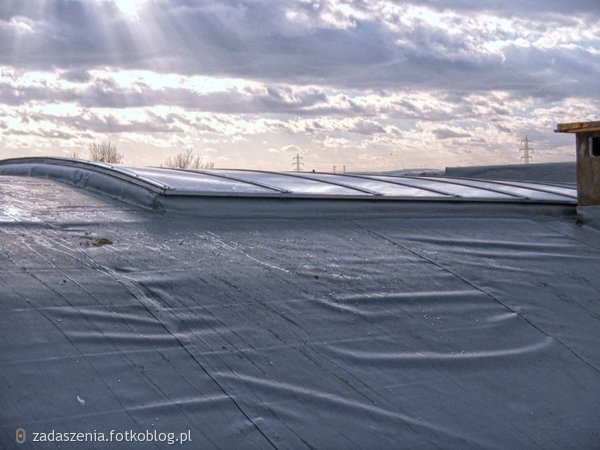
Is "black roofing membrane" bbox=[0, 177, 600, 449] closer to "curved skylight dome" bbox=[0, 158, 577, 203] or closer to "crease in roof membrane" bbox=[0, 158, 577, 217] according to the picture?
"crease in roof membrane" bbox=[0, 158, 577, 217]

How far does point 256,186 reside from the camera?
27.7ft

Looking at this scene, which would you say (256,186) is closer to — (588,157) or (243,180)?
(243,180)

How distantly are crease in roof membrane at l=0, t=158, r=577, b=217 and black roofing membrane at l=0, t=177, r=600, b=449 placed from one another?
0.38m

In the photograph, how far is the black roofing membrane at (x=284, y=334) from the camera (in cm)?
424

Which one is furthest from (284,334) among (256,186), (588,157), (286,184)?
(588,157)

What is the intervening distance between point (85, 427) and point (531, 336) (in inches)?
140

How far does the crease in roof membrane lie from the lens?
25.2ft

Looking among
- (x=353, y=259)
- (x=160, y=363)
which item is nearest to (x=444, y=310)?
(x=353, y=259)

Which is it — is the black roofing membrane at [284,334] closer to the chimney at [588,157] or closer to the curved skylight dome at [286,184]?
the curved skylight dome at [286,184]

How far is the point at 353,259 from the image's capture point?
6.78m

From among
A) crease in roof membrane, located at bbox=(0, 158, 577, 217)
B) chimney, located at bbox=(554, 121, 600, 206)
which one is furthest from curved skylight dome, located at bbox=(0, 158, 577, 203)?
chimney, located at bbox=(554, 121, 600, 206)

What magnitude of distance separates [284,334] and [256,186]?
11.4 feet

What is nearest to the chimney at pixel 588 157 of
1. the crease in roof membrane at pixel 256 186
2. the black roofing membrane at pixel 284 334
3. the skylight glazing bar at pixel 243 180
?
the crease in roof membrane at pixel 256 186

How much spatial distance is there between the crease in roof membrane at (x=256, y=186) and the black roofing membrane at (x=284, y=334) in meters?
0.38
